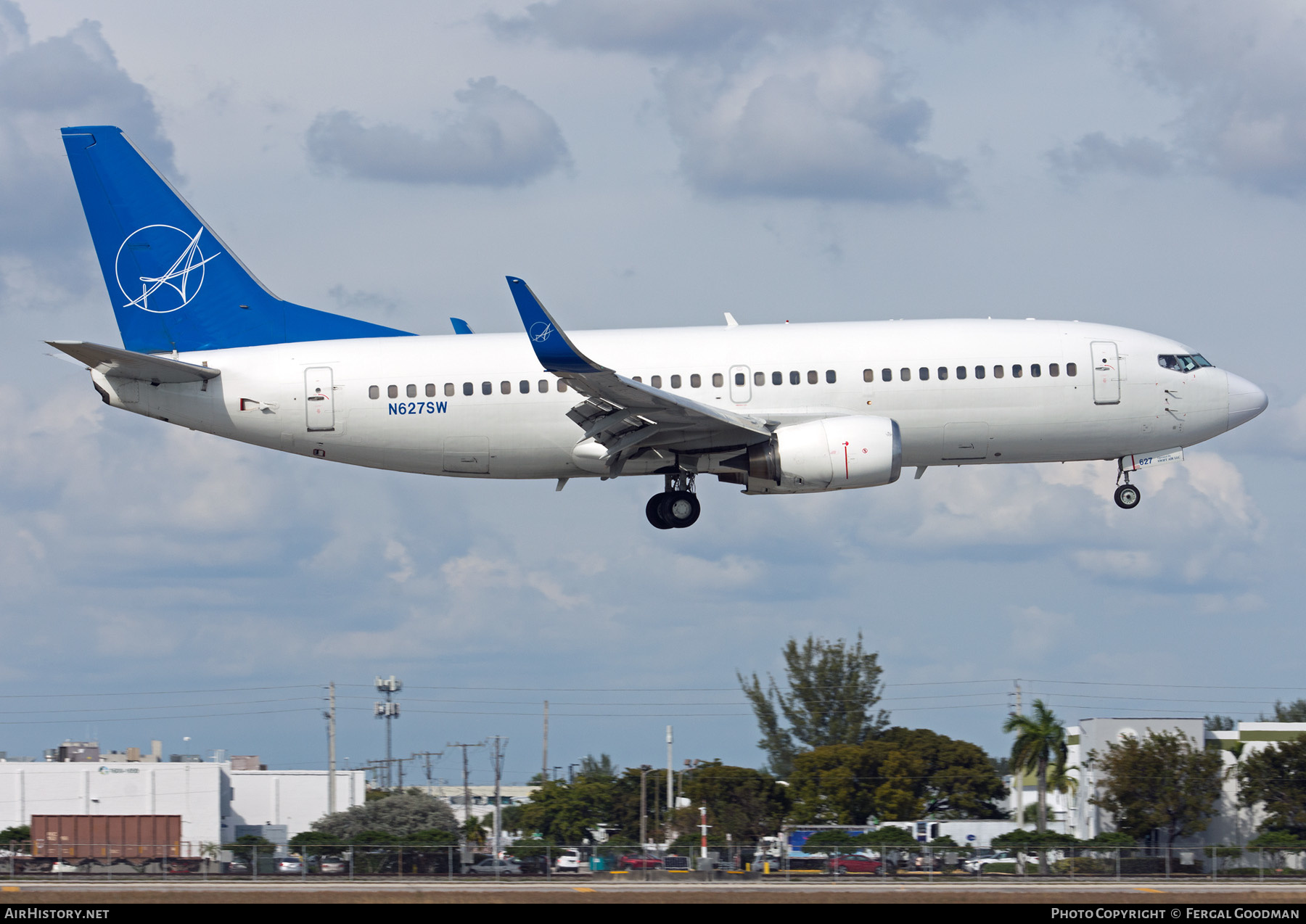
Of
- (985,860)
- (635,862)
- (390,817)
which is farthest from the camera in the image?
(390,817)

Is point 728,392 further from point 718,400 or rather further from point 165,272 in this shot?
point 165,272

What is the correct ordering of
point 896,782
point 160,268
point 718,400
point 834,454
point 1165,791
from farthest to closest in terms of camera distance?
1. point 896,782
2. point 1165,791
3. point 160,268
4. point 718,400
5. point 834,454

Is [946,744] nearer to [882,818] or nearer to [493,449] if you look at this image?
[882,818]

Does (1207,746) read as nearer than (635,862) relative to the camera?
No

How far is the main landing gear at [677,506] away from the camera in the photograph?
40.3 meters

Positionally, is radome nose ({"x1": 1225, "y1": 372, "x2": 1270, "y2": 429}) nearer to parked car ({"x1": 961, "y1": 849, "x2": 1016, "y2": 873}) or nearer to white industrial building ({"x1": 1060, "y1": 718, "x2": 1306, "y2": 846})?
parked car ({"x1": 961, "y1": 849, "x2": 1016, "y2": 873})

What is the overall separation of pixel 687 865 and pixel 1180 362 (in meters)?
18.7

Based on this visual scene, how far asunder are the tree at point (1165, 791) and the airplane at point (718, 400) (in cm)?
3932

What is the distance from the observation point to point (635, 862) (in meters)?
41.0

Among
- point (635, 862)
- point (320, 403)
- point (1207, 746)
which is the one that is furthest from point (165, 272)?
point (1207, 746)

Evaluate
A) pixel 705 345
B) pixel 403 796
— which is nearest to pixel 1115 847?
pixel 705 345

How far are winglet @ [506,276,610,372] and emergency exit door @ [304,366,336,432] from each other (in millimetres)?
7011

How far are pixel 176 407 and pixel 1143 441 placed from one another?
84.1 ft

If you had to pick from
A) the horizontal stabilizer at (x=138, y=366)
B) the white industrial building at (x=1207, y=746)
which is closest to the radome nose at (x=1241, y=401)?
the horizontal stabilizer at (x=138, y=366)
